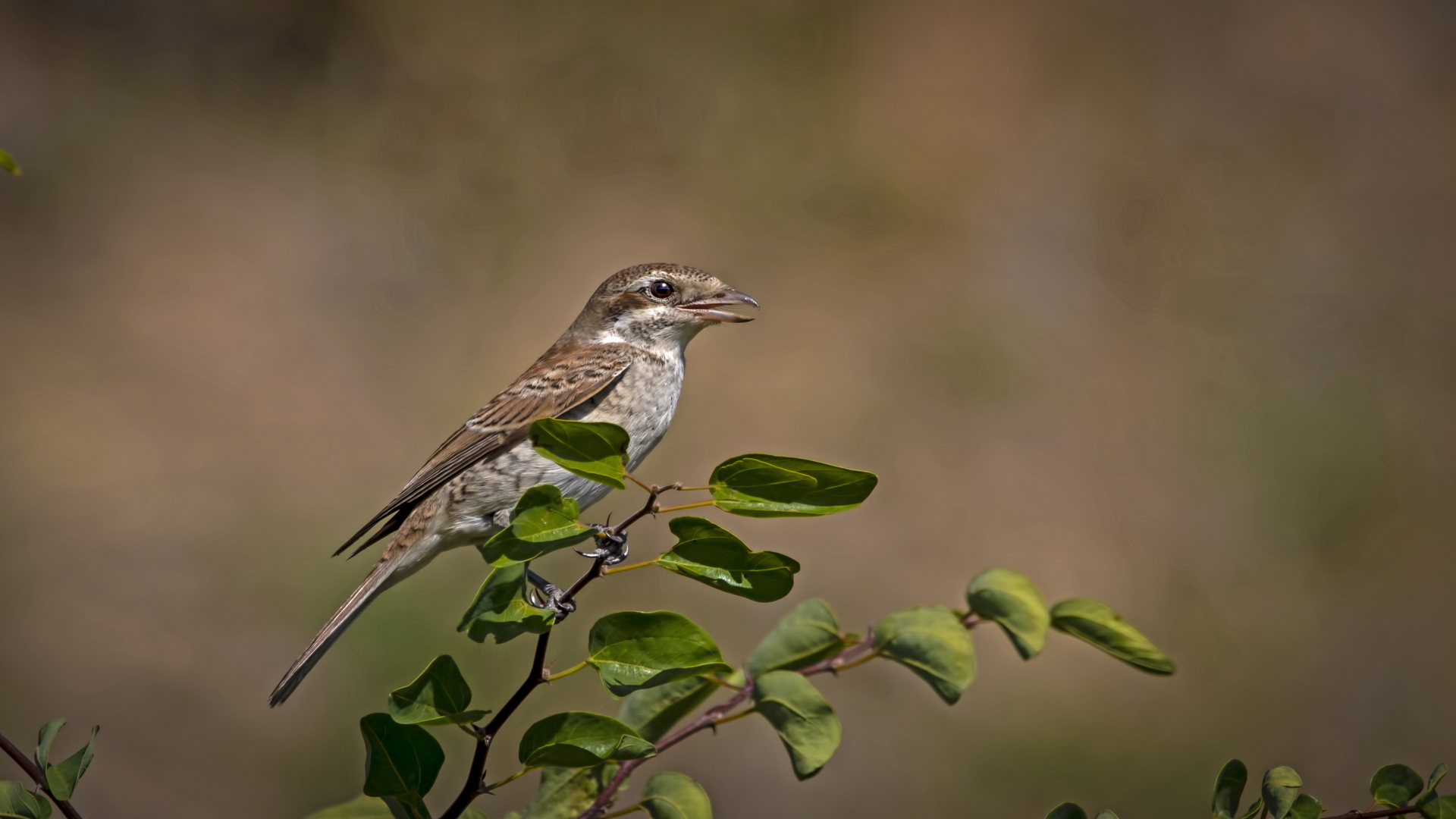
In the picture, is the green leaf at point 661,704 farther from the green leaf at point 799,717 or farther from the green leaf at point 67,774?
the green leaf at point 67,774

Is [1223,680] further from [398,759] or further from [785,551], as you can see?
[398,759]

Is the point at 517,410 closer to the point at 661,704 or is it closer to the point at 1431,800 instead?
the point at 661,704

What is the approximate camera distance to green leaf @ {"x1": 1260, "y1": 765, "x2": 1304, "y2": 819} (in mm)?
1569

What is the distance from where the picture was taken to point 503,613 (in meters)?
1.51

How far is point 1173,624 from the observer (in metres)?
6.54

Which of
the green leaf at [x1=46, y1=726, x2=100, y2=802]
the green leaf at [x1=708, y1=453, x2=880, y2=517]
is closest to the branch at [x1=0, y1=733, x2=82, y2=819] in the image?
the green leaf at [x1=46, y1=726, x2=100, y2=802]

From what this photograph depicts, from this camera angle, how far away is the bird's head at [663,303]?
3572 mm

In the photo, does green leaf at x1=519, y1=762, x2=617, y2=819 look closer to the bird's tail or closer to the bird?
the bird's tail

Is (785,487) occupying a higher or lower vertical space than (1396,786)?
higher

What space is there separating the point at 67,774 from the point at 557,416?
1823 mm

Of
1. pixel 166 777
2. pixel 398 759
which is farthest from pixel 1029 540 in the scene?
pixel 398 759

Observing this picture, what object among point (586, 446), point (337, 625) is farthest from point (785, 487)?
point (337, 625)

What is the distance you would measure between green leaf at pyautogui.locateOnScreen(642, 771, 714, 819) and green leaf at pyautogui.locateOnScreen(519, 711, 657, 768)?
0.29 m

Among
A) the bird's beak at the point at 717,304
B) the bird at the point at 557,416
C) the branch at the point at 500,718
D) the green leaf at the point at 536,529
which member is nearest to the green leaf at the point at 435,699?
the branch at the point at 500,718
